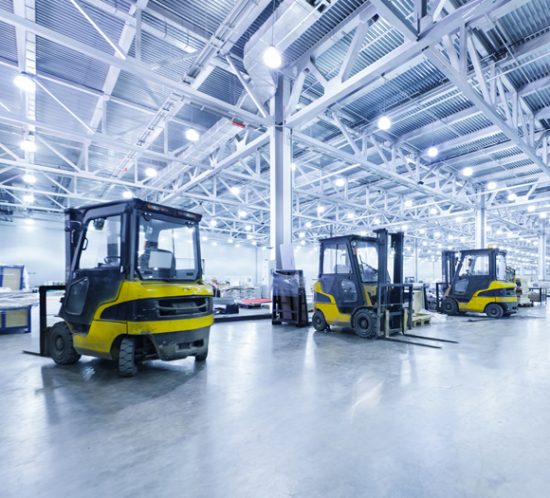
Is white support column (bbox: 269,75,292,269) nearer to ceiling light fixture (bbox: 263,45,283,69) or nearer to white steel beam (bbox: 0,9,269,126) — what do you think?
white steel beam (bbox: 0,9,269,126)

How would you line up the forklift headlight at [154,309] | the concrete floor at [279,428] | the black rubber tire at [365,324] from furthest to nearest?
1. the black rubber tire at [365,324]
2. the forklift headlight at [154,309]
3. the concrete floor at [279,428]

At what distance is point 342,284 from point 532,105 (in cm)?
786

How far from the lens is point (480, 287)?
1119cm

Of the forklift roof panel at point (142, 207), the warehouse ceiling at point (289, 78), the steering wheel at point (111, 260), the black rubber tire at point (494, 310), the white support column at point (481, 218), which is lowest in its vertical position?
the black rubber tire at point (494, 310)

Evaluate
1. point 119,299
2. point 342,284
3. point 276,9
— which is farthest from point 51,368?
point 276,9

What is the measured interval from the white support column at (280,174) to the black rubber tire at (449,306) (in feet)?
23.5

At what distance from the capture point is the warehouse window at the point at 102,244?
14.3 ft

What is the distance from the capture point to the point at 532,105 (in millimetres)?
9133

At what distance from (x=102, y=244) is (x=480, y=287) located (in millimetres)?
11863

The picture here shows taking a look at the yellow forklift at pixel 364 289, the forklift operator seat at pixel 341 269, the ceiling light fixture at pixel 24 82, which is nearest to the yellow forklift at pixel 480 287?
the yellow forklift at pixel 364 289

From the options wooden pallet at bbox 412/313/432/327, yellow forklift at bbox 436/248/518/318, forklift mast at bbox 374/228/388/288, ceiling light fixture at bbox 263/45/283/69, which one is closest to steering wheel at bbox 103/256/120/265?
ceiling light fixture at bbox 263/45/283/69

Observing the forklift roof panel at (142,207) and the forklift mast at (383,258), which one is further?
the forklift mast at (383,258)

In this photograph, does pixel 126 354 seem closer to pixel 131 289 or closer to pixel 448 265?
pixel 131 289

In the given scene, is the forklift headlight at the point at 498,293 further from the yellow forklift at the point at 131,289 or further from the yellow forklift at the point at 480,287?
the yellow forklift at the point at 131,289
